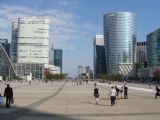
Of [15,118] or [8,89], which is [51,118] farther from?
[8,89]

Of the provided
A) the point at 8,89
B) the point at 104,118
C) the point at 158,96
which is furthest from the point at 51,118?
the point at 158,96

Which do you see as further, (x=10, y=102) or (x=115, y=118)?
(x=10, y=102)

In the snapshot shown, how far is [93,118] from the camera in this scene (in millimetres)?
20438

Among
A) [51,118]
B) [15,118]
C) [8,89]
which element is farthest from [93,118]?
[8,89]

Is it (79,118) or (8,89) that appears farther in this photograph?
(8,89)

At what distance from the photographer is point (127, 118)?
20.4 meters

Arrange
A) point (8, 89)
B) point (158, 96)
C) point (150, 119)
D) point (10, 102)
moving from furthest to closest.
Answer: point (158, 96) < point (10, 102) < point (8, 89) < point (150, 119)

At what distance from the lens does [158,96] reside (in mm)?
47375

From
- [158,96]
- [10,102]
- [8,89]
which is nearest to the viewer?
[8,89]

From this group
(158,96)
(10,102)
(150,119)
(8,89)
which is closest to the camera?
(150,119)

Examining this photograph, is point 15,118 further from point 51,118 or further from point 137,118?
point 137,118

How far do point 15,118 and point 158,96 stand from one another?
29944 millimetres

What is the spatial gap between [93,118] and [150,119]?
2.89m

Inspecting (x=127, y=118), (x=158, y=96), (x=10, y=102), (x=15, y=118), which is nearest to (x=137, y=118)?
(x=127, y=118)
